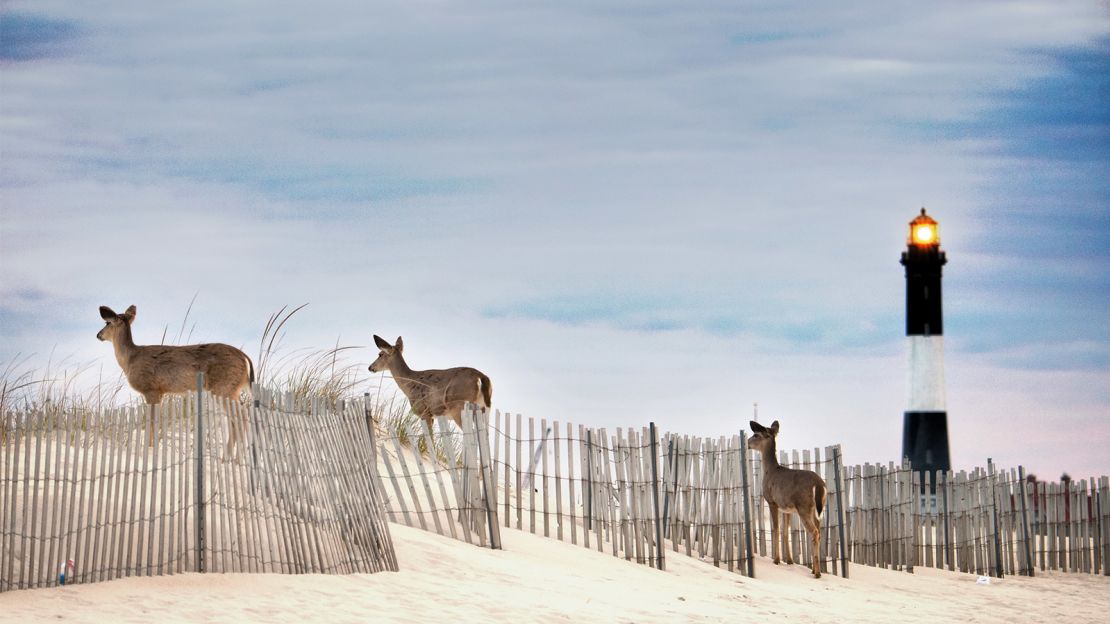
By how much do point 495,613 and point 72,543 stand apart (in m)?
3.19

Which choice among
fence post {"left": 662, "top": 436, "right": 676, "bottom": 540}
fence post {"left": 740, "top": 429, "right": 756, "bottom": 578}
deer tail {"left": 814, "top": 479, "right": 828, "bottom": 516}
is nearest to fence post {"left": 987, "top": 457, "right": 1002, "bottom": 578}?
deer tail {"left": 814, "top": 479, "right": 828, "bottom": 516}

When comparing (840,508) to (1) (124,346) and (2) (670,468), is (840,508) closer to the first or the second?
(2) (670,468)

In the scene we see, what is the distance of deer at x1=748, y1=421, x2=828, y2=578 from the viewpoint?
1555 cm

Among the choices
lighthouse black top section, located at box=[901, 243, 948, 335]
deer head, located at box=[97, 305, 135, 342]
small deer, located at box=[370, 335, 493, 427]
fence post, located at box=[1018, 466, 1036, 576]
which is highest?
lighthouse black top section, located at box=[901, 243, 948, 335]

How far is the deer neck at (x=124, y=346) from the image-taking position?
14.8 metres

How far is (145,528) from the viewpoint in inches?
405

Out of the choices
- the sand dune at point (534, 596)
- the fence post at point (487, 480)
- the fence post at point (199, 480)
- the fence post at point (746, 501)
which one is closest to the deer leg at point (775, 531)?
the sand dune at point (534, 596)

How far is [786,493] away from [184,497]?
299 inches

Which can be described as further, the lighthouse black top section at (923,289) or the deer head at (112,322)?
the lighthouse black top section at (923,289)

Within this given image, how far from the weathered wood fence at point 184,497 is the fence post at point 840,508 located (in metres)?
6.89

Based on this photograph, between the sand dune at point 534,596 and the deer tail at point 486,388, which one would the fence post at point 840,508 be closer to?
the sand dune at point 534,596

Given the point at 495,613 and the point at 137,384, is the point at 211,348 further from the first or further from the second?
the point at 495,613

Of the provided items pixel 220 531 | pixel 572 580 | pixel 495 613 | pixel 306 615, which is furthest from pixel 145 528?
pixel 572 580

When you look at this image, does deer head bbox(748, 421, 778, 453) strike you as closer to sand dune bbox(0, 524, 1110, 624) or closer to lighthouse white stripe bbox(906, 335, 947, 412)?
sand dune bbox(0, 524, 1110, 624)
